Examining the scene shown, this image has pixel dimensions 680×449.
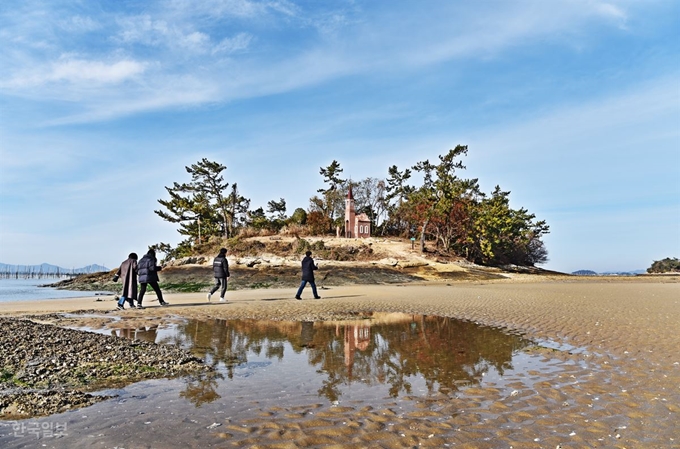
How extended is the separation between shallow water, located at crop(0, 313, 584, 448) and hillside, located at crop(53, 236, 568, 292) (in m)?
19.7

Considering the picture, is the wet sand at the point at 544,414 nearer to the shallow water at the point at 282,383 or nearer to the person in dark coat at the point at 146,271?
the shallow water at the point at 282,383

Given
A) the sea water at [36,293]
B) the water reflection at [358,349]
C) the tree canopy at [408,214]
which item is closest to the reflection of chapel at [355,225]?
the tree canopy at [408,214]

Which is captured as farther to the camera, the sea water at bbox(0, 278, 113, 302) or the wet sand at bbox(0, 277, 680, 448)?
the sea water at bbox(0, 278, 113, 302)

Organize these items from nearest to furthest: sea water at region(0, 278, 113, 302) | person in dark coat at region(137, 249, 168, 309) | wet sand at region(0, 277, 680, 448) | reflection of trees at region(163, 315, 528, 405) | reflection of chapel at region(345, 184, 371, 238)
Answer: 1. wet sand at region(0, 277, 680, 448)
2. reflection of trees at region(163, 315, 528, 405)
3. person in dark coat at region(137, 249, 168, 309)
4. sea water at region(0, 278, 113, 302)
5. reflection of chapel at region(345, 184, 371, 238)

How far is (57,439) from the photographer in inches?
169

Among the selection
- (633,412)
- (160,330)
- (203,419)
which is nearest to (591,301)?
A: (633,412)

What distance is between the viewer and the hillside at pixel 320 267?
33.7 metres

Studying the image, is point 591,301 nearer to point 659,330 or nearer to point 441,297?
point 441,297

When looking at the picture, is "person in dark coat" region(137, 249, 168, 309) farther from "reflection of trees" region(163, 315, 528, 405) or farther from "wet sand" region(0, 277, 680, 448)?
"wet sand" region(0, 277, 680, 448)

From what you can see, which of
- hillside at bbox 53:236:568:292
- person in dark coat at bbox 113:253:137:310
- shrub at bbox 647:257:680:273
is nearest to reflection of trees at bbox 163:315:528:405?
person in dark coat at bbox 113:253:137:310

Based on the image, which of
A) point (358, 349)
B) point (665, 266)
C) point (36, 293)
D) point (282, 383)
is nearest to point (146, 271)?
point (358, 349)

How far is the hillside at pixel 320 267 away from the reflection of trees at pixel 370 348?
17.9 m

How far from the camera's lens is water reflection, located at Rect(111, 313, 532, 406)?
6.57 m

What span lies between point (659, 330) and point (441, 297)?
10.2m
